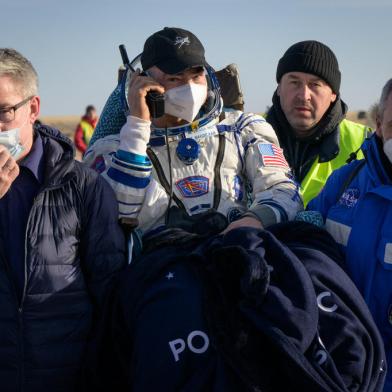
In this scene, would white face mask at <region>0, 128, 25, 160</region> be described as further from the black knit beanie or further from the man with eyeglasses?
the black knit beanie

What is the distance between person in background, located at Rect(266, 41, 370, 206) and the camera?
13.9ft

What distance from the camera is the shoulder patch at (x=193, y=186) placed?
324 cm

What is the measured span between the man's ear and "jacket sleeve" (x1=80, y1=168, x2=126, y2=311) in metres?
0.35

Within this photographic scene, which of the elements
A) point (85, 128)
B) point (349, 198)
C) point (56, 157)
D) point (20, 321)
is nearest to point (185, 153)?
point (56, 157)

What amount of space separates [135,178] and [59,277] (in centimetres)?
68

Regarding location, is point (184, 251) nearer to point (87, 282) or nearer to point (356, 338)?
point (87, 282)

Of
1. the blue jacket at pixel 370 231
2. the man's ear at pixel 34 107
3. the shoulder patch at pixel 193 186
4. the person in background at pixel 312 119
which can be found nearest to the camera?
the blue jacket at pixel 370 231

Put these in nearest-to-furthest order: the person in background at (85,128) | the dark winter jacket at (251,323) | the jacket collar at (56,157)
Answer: the dark winter jacket at (251,323)
the jacket collar at (56,157)
the person in background at (85,128)

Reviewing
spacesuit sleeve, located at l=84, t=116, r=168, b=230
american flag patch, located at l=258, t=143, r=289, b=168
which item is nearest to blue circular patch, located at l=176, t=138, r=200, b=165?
spacesuit sleeve, located at l=84, t=116, r=168, b=230

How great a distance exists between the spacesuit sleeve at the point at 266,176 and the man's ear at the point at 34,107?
3.48ft

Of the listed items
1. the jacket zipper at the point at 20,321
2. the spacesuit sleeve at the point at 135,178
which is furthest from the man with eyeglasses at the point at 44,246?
the spacesuit sleeve at the point at 135,178

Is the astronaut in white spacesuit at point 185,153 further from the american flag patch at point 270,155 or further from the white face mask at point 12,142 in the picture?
the white face mask at point 12,142

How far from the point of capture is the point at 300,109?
4266mm

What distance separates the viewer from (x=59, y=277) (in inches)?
102
